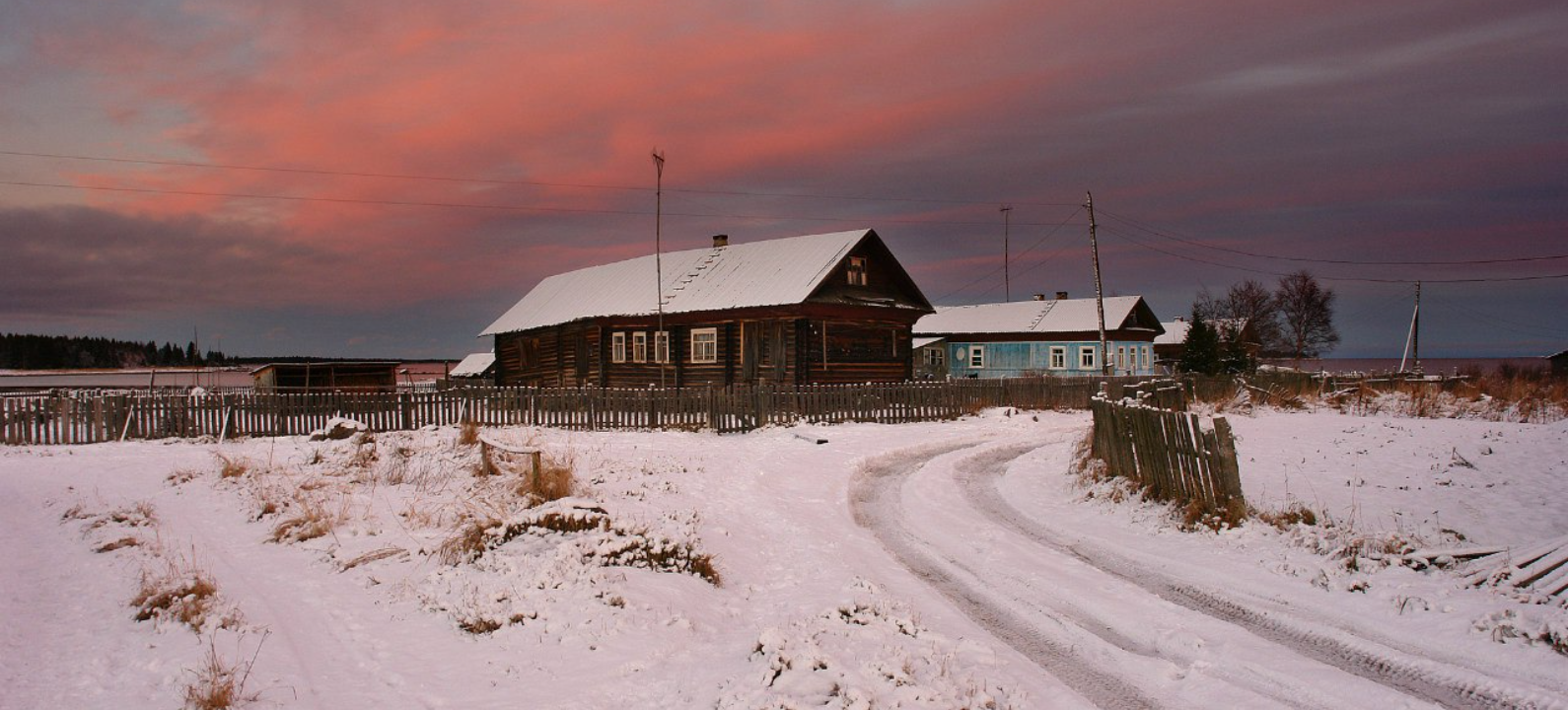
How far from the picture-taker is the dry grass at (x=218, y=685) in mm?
5004

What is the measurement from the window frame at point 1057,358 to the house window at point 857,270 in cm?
2685

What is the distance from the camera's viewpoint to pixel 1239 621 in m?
6.65

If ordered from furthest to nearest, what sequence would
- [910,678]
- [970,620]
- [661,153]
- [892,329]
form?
[892,329]
[661,153]
[970,620]
[910,678]

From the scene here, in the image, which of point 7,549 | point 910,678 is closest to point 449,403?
point 7,549

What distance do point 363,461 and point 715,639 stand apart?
1013 cm

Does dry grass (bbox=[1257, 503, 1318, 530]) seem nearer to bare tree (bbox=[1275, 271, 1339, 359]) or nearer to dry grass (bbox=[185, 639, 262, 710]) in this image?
dry grass (bbox=[185, 639, 262, 710])

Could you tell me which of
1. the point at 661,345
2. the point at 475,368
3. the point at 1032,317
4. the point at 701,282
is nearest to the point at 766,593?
the point at 661,345

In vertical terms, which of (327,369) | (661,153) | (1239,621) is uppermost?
(661,153)

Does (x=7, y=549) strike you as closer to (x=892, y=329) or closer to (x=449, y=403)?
(x=449, y=403)

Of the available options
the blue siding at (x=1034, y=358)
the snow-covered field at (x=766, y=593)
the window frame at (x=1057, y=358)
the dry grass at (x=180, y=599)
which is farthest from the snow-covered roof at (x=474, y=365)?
the dry grass at (x=180, y=599)

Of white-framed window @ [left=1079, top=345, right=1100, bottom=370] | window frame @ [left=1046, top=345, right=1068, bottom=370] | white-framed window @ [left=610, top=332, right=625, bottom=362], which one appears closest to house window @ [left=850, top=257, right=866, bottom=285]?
white-framed window @ [left=610, top=332, right=625, bottom=362]

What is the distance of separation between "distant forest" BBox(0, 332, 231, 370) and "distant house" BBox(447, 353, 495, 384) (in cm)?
5806

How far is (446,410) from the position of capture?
77.0 feet

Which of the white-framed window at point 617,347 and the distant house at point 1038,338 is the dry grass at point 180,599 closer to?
the white-framed window at point 617,347
